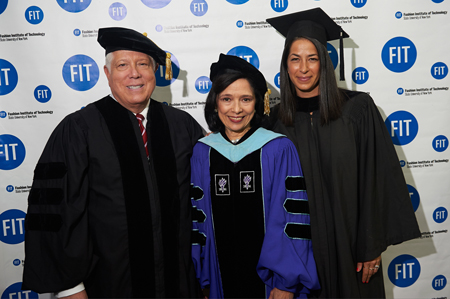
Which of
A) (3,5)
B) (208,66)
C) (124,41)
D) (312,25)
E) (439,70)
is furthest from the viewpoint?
(439,70)

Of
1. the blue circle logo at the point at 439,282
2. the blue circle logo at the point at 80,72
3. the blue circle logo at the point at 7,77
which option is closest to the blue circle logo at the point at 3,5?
the blue circle logo at the point at 7,77

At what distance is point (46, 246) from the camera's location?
2.03 m

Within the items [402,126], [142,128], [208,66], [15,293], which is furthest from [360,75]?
[15,293]

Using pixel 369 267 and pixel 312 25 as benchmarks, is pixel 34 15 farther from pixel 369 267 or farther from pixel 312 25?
pixel 369 267

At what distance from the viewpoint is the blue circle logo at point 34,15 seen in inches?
112

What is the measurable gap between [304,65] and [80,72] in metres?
1.85

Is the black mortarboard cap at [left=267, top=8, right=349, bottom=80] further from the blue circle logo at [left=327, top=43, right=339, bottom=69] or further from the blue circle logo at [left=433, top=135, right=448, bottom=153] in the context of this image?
the blue circle logo at [left=433, top=135, right=448, bottom=153]

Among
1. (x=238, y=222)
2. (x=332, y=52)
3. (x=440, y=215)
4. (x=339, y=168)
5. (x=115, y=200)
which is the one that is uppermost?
(x=332, y=52)

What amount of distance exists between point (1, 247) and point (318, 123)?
2806 mm

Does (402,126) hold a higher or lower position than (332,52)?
lower

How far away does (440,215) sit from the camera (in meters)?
3.31

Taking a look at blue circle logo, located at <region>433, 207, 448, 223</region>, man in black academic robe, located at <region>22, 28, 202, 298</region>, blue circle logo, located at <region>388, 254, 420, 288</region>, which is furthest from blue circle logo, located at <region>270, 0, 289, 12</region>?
blue circle logo, located at <region>388, 254, 420, 288</region>

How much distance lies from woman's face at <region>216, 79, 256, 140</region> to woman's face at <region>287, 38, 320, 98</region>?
39 cm

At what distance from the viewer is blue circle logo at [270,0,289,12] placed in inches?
119
